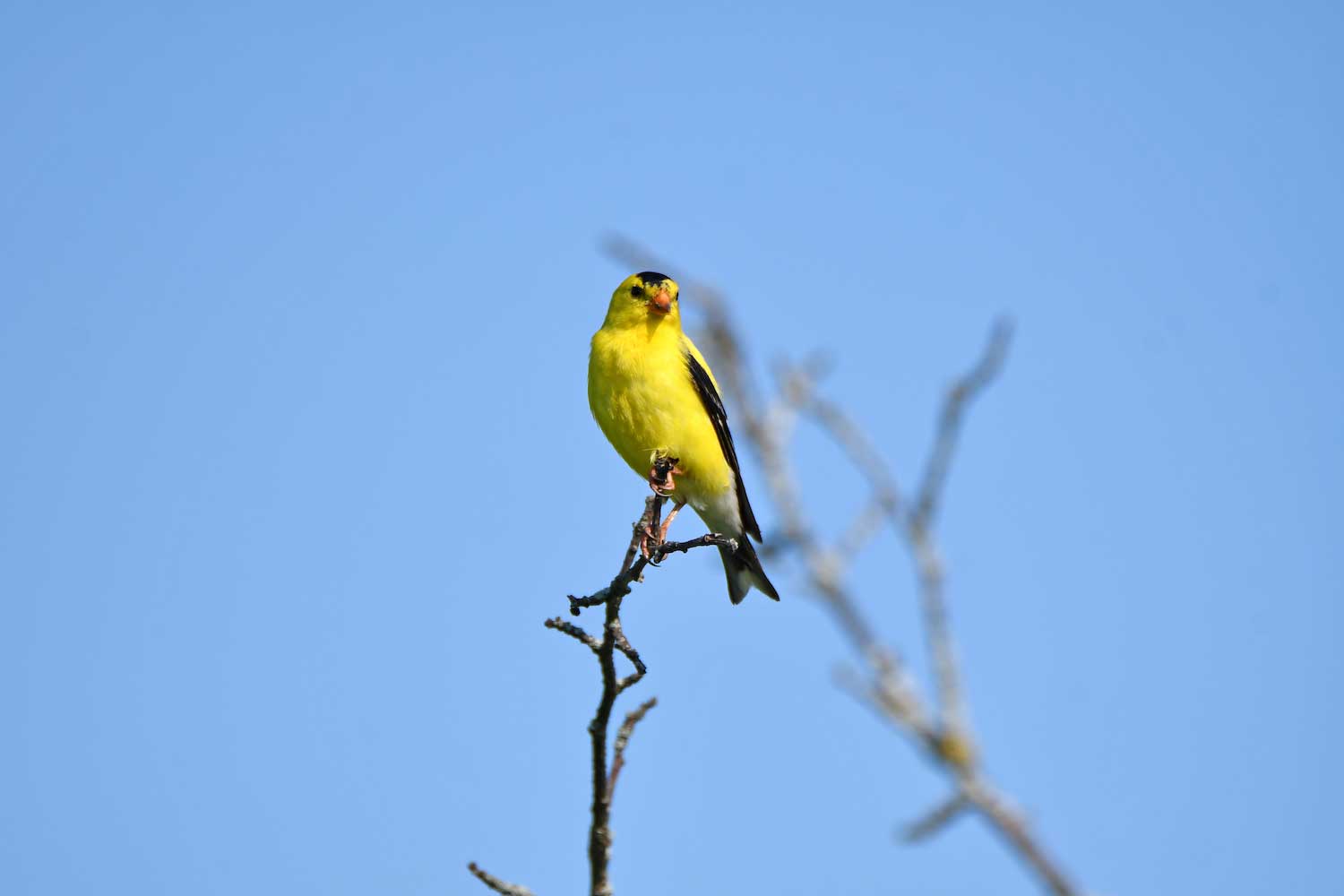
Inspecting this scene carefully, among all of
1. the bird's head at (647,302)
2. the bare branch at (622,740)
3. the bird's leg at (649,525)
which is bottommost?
the bare branch at (622,740)

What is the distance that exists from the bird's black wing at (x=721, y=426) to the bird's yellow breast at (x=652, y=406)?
0.05m

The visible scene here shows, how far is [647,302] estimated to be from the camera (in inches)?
265

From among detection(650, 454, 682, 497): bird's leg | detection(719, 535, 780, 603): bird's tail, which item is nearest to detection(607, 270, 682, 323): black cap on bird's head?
detection(650, 454, 682, 497): bird's leg

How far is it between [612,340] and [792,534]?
4.33m

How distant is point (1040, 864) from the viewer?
1.40 meters

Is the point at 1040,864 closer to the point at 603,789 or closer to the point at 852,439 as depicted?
the point at 852,439

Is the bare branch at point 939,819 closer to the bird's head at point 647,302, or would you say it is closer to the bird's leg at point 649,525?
the bird's leg at point 649,525

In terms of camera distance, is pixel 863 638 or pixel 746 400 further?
pixel 746 400

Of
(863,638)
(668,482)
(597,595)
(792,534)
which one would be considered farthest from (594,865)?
(668,482)

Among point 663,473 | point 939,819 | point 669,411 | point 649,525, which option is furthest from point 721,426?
point 939,819

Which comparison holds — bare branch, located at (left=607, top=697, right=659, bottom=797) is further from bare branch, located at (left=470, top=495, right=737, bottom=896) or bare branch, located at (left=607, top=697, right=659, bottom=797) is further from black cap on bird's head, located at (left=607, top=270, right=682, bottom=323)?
black cap on bird's head, located at (left=607, top=270, right=682, bottom=323)

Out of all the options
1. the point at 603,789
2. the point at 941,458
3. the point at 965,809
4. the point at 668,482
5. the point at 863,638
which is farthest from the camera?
the point at 668,482

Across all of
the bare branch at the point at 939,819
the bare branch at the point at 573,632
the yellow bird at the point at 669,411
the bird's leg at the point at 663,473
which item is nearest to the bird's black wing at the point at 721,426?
the yellow bird at the point at 669,411

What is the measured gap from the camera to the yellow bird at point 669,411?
633 centimetres
